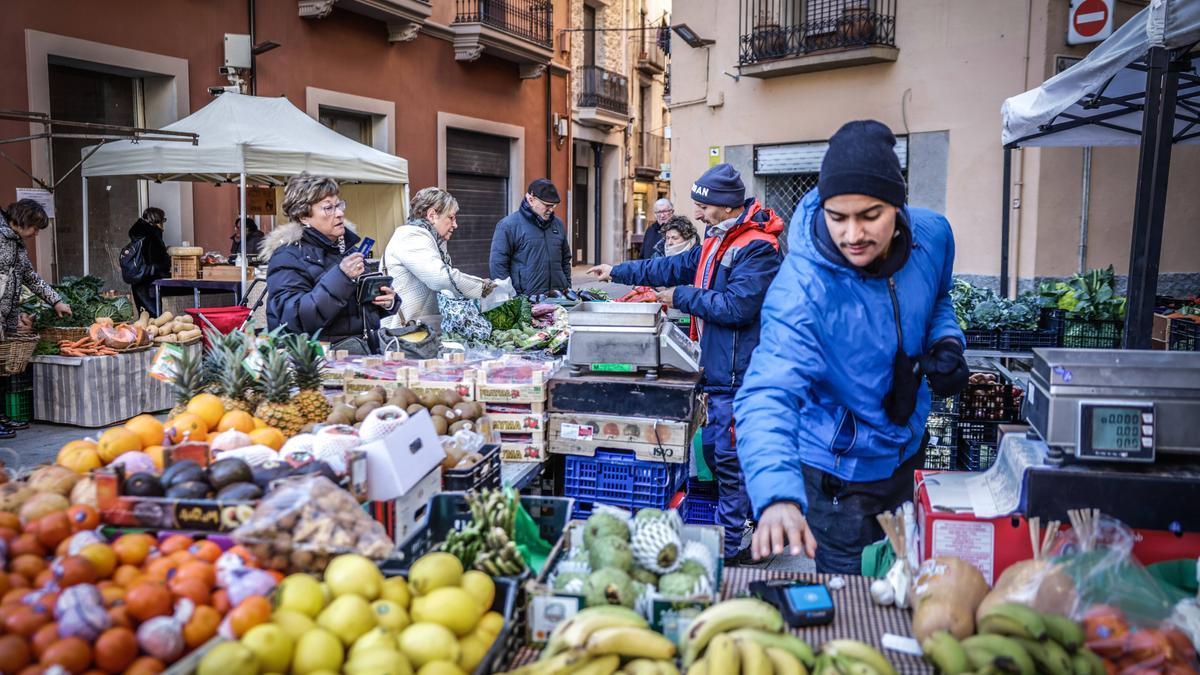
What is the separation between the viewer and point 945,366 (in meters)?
2.55

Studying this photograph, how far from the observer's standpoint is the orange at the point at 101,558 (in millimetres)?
1730

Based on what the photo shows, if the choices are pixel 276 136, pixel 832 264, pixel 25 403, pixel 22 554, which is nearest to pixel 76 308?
pixel 25 403

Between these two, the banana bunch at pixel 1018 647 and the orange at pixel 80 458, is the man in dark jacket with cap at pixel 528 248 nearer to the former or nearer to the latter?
the orange at pixel 80 458

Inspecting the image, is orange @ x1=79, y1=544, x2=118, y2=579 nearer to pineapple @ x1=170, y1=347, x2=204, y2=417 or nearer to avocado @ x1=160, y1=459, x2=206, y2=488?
avocado @ x1=160, y1=459, x2=206, y2=488

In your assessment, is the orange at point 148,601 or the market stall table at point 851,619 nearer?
the orange at point 148,601

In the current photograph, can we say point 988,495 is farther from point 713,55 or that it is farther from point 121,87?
point 713,55

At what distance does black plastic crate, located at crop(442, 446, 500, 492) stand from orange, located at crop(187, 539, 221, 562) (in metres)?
0.85

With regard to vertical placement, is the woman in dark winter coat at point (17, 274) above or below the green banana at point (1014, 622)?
above

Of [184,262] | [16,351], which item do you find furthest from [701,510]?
[184,262]

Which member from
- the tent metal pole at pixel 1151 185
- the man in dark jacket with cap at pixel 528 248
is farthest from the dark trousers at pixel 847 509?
the man in dark jacket with cap at pixel 528 248

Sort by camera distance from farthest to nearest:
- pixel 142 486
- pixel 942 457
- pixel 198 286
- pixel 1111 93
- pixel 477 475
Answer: pixel 198 286 < pixel 1111 93 < pixel 942 457 < pixel 477 475 < pixel 142 486

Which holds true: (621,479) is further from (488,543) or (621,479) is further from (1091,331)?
(1091,331)

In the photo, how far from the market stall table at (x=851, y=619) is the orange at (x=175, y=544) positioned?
0.77 meters

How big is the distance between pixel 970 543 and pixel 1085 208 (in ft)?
34.2
